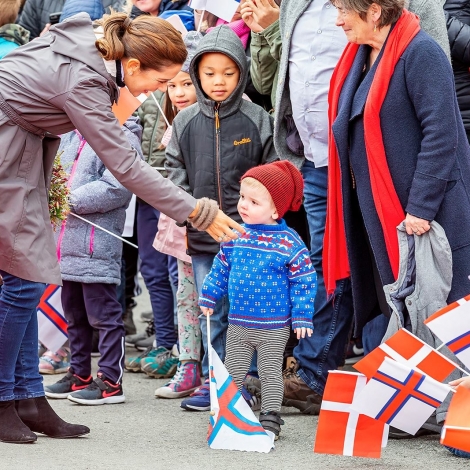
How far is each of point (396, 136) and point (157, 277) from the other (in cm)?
263

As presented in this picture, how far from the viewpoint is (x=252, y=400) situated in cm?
585

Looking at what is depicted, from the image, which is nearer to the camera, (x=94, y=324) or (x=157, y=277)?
(x=94, y=324)

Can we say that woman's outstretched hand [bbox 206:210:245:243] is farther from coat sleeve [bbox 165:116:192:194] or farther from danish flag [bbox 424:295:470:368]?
coat sleeve [bbox 165:116:192:194]

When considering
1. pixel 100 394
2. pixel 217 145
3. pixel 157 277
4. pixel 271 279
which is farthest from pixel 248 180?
pixel 157 277

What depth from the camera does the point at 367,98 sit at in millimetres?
5051

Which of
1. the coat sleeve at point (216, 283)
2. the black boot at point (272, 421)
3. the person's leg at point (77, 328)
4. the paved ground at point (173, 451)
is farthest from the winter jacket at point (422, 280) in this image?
the person's leg at point (77, 328)

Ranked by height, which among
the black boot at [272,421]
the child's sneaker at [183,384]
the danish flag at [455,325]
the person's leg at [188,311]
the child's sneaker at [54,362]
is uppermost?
the danish flag at [455,325]

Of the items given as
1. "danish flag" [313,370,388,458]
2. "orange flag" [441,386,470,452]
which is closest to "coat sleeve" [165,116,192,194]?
"danish flag" [313,370,388,458]

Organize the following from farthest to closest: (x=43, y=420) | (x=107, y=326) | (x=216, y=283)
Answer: (x=107, y=326), (x=216, y=283), (x=43, y=420)

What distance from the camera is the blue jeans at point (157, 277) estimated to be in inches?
282

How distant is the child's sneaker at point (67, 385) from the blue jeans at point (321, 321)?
135 centimetres

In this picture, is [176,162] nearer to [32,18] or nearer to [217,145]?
[217,145]

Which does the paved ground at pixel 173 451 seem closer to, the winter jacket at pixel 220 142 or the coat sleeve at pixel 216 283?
the coat sleeve at pixel 216 283

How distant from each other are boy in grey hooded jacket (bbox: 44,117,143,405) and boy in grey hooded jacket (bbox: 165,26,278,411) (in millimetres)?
510
